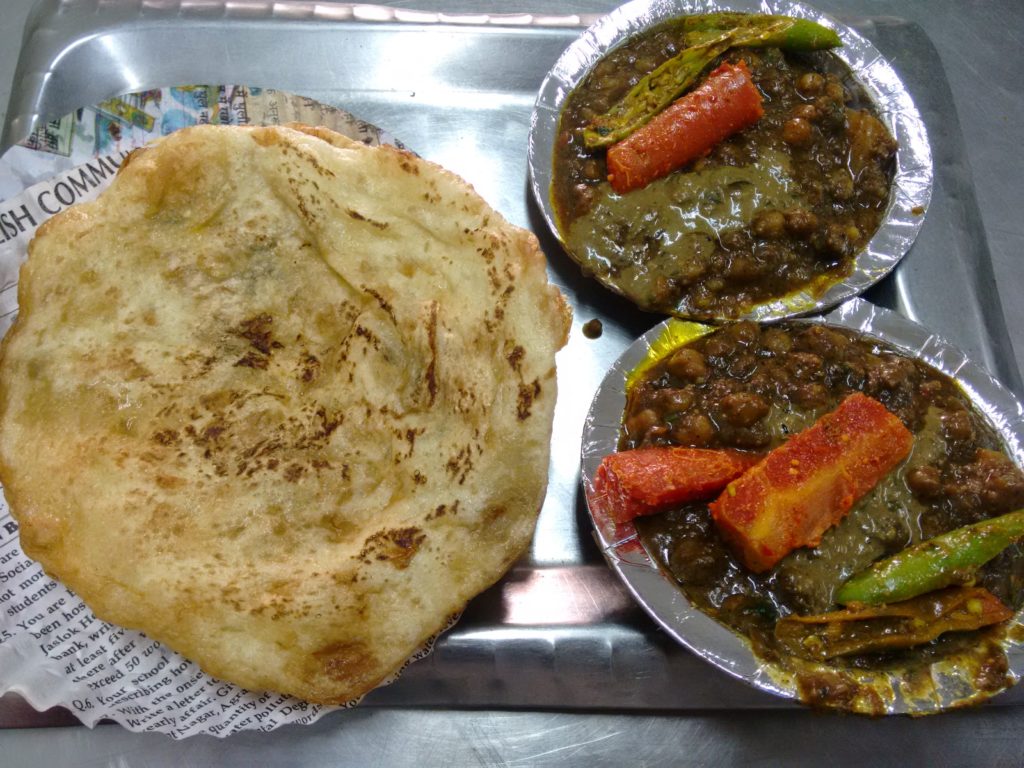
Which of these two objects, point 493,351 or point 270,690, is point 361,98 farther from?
point 270,690

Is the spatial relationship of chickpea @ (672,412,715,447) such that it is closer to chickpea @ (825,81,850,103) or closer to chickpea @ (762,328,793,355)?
chickpea @ (762,328,793,355)

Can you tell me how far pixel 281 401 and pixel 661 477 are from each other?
3.07 ft

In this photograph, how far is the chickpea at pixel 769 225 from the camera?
2.34 metres

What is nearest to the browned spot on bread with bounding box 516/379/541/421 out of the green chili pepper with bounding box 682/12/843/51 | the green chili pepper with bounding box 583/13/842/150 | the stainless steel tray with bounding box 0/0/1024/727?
the stainless steel tray with bounding box 0/0/1024/727

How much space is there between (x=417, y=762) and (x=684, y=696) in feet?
2.48

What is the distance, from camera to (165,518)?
160cm

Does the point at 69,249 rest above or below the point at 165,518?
above

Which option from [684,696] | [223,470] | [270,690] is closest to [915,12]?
[684,696]

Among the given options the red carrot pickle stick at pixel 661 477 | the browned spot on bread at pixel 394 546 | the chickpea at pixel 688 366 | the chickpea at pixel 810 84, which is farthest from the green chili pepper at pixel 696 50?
the browned spot on bread at pixel 394 546

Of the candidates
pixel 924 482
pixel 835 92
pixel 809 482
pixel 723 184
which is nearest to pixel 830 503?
pixel 809 482

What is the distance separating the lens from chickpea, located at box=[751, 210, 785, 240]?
234 cm

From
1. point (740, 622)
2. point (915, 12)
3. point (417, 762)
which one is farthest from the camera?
point (915, 12)

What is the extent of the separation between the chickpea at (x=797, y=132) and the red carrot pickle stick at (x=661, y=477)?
1.11 metres

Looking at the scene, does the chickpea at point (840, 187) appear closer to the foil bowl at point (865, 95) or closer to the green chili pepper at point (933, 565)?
the foil bowl at point (865, 95)
